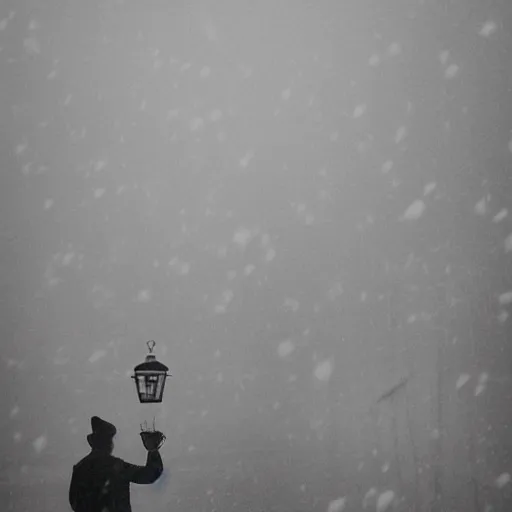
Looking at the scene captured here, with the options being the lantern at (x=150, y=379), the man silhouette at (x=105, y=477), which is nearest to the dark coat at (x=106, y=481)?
the man silhouette at (x=105, y=477)

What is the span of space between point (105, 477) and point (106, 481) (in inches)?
0.8

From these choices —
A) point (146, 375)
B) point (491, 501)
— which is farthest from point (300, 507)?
point (146, 375)

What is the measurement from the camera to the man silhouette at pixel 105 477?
9.86ft

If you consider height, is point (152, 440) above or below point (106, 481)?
above

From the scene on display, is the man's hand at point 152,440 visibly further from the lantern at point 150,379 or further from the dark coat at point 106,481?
the lantern at point 150,379

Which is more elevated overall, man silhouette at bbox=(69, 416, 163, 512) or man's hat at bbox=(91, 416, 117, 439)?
man's hat at bbox=(91, 416, 117, 439)

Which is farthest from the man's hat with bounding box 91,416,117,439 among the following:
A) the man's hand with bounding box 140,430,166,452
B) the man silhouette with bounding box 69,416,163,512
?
the man's hand with bounding box 140,430,166,452

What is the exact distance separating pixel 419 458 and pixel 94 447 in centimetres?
655

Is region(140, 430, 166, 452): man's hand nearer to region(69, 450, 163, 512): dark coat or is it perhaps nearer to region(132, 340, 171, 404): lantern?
region(69, 450, 163, 512): dark coat

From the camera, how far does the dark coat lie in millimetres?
3002

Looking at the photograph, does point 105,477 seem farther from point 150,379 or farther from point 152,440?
point 150,379

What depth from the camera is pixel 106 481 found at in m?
3.02

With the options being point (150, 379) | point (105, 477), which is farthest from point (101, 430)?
point (150, 379)

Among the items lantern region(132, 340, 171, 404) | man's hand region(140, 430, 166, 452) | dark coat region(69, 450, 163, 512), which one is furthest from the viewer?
lantern region(132, 340, 171, 404)
